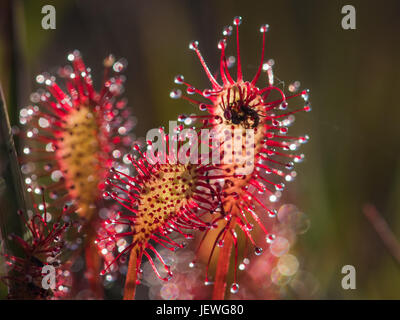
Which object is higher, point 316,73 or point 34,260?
point 316,73

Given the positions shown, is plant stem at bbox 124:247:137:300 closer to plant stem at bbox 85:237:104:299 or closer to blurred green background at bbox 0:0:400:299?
plant stem at bbox 85:237:104:299

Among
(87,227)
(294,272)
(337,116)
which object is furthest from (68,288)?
(337,116)

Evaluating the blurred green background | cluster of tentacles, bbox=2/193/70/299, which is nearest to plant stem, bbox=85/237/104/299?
cluster of tentacles, bbox=2/193/70/299

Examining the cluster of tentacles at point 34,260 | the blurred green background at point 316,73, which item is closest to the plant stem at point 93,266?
the cluster of tentacles at point 34,260

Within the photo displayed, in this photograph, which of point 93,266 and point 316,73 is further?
point 316,73

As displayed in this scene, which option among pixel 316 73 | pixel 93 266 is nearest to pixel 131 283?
pixel 93 266

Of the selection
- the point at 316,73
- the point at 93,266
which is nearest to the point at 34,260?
the point at 93,266

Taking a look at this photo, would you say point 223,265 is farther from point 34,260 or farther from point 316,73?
point 316,73

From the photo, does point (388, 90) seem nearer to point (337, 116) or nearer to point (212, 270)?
point (337, 116)
